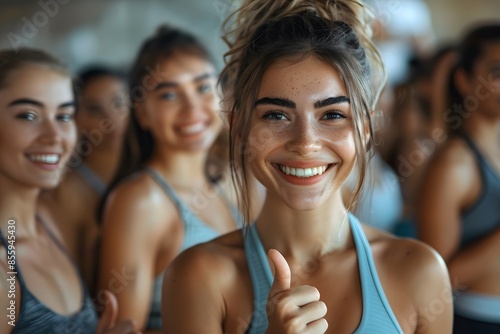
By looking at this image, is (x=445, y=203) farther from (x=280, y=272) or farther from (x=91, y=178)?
(x=91, y=178)

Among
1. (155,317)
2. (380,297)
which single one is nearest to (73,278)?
(155,317)

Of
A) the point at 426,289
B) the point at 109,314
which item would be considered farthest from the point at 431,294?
the point at 109,314

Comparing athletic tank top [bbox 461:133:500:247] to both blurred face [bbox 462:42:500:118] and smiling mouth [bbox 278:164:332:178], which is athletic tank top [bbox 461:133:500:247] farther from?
smiling mouth [bbox 278:164:332:178]

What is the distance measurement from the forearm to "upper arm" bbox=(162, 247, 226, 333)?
0.91 metres

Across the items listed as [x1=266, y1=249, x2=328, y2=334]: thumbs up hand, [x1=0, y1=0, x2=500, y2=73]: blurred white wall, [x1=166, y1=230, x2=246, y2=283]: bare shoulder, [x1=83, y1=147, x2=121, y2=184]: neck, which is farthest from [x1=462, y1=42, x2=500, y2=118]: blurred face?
[x1=0, y1=0, x2=500, y2=73]: blurred white wall

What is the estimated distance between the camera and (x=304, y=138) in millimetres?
1189

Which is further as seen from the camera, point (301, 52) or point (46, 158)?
point (46, 158)

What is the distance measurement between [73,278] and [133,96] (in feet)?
2.33

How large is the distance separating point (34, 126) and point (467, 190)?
122 cm

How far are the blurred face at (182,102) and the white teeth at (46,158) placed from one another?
524 millimetres

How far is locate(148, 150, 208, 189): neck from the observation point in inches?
78.6

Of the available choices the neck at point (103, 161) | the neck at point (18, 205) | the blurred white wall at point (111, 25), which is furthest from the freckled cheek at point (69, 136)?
the blurred white wall at point (111, 25)

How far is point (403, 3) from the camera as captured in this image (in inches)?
194

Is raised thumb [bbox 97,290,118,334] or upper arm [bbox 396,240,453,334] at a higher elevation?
upper arm [bbox 396,240,453,334]
